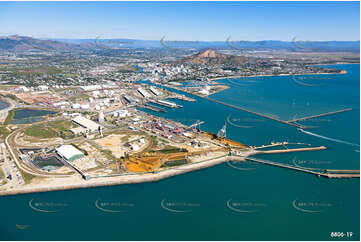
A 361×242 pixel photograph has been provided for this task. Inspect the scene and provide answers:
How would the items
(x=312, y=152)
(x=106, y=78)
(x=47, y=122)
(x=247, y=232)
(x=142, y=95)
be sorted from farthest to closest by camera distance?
1. (x=106, y=78)
2. (x=142, y=95)
3. (x=47, y=122)
4. (x=312, y=152)
5. (x=247, y=232)

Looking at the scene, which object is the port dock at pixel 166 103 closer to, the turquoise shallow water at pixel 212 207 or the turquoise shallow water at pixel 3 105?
the turquoise shallow water at pixel 212 207

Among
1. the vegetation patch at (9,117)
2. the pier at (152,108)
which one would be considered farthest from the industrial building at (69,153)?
the pier at (152,108)

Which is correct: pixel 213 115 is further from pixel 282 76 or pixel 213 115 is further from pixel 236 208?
pixel 282 76

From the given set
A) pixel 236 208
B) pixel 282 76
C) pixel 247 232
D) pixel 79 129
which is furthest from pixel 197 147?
pixel 282 76

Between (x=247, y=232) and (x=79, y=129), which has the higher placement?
(x=79, y=129)

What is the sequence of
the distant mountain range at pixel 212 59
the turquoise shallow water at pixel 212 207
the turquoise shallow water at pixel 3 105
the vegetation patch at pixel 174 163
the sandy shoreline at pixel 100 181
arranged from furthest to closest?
the distant mountain range at pixel 212 59, the turquoise shallow water at pixel 3 105, the vegetation patch at pixel 174 163, the sandy shoreline at pixel 100 181, the turquoise shallow water at pixel 212 207

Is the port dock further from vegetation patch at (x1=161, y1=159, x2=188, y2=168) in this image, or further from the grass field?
vegetation patch at (x1=161, y1=159, x2=188, y2=168)

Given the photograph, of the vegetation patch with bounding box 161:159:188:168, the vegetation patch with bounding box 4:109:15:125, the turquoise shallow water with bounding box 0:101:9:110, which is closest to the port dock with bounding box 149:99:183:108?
the vegetation patch with bounding box 161:159:188:168

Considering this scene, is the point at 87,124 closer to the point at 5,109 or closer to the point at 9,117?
the point at 9,117
